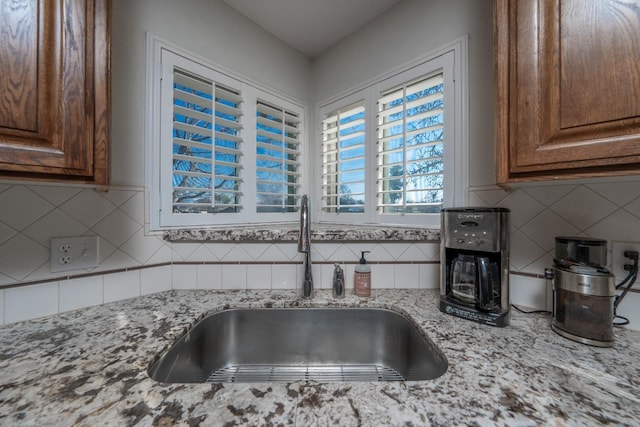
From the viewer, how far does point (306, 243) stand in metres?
0.98

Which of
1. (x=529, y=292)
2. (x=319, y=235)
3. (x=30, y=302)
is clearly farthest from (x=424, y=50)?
(x=30, y=302)

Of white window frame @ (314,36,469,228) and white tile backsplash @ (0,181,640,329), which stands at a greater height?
white window frame @ (314,36,469,228)

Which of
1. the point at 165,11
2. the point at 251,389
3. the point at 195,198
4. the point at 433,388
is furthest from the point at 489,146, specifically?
the point at 165,11

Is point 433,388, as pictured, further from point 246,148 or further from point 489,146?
point 246,148

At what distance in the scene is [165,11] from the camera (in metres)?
1.12

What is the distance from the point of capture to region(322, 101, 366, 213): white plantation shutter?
153 cm

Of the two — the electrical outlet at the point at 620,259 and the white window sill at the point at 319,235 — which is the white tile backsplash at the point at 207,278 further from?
the electrical outlet at the point at 620,259

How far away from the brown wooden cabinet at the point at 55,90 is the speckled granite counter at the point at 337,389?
434 millimetres

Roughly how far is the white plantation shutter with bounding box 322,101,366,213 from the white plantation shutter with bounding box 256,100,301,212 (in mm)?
195

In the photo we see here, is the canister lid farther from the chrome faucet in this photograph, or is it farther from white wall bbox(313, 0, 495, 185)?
the chrome faucet

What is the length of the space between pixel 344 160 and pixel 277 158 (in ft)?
1.39

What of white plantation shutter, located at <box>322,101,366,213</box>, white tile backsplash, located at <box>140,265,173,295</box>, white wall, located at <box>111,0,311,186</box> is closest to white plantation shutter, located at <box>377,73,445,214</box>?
white plantation shutter, located at <box>322,101,366,213</box>

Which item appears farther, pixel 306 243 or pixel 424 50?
pixel 424 50

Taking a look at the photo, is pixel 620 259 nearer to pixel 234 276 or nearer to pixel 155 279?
pixel 234 276
